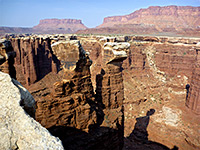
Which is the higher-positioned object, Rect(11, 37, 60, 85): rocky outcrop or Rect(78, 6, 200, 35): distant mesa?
Rect(78, 6, 200, 35): distant mesa

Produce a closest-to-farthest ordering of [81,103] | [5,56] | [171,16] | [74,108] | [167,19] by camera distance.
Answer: [5,56]
[74,108]
[81,103]
[167,19]
[171,16]

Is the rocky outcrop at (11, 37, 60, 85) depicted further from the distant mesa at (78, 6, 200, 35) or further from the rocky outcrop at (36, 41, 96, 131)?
the distant mesa at (78, 6, 200, 35)

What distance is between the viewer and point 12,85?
94.3 inches

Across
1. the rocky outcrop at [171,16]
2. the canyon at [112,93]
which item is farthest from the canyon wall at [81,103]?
the rocky outcrop at [171,16]

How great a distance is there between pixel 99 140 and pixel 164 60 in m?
32.4

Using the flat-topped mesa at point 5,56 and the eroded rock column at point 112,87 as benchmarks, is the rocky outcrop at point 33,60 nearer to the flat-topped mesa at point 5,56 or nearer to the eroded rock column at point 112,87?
the flat-topped mesa at point 5,56

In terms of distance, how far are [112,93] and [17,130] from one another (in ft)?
28.8

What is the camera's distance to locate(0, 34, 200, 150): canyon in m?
7.59

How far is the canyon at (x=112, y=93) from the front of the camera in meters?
7.59

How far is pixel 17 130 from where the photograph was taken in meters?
1.96

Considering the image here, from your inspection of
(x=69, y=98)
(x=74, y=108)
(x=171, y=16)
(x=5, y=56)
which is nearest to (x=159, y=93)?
(x=74, y=108)

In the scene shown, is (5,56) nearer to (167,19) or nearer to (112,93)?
(112,93)

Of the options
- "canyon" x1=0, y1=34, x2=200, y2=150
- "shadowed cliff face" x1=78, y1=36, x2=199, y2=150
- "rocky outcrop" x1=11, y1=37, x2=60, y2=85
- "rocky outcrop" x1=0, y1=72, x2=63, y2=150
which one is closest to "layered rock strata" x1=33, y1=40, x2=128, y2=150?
"canyon" x1=0, y1=34, x2=200, y2=150

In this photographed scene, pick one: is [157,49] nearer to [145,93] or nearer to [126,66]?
[126,66]
